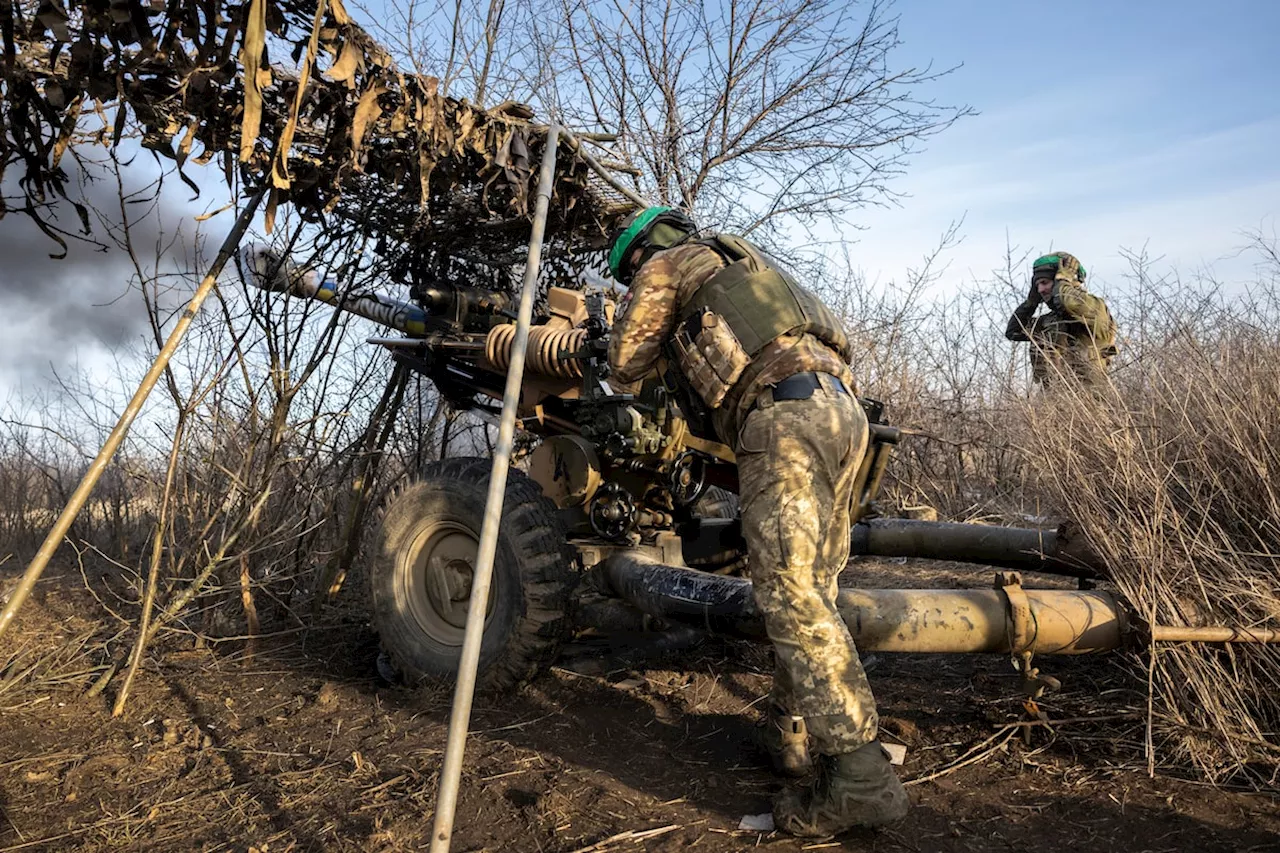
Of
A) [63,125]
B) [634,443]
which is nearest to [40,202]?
[63,125]

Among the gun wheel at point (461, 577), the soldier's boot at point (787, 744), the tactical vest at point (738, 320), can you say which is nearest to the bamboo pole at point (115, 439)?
the gun wheel at point (461, 577)

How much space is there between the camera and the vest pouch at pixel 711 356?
3.29m

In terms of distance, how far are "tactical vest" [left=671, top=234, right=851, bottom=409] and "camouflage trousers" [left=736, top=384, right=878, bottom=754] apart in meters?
0.19

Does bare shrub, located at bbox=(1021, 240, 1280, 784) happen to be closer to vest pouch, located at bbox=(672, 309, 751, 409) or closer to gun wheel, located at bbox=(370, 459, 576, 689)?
vest pouch, located at bbox=(672, 309, 751, 409)

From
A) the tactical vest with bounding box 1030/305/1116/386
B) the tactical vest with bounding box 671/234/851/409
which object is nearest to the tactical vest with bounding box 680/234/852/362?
the tactical vest with bounding box 671/234/851/409

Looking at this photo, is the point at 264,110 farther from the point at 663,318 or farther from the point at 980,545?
the point at 980,545

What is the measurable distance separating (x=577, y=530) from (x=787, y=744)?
62.6 inches

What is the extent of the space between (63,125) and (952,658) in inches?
180

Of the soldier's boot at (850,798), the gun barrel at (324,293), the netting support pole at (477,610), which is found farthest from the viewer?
the gun barrel at (324,293)

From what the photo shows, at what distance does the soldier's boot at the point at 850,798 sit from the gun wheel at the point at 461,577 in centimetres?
162

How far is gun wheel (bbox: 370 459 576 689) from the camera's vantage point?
4.20m

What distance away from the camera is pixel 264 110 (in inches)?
148

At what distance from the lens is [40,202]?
3705mm

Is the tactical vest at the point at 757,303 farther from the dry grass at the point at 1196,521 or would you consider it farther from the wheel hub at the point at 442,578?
the wheel hub at the point at 442,578
